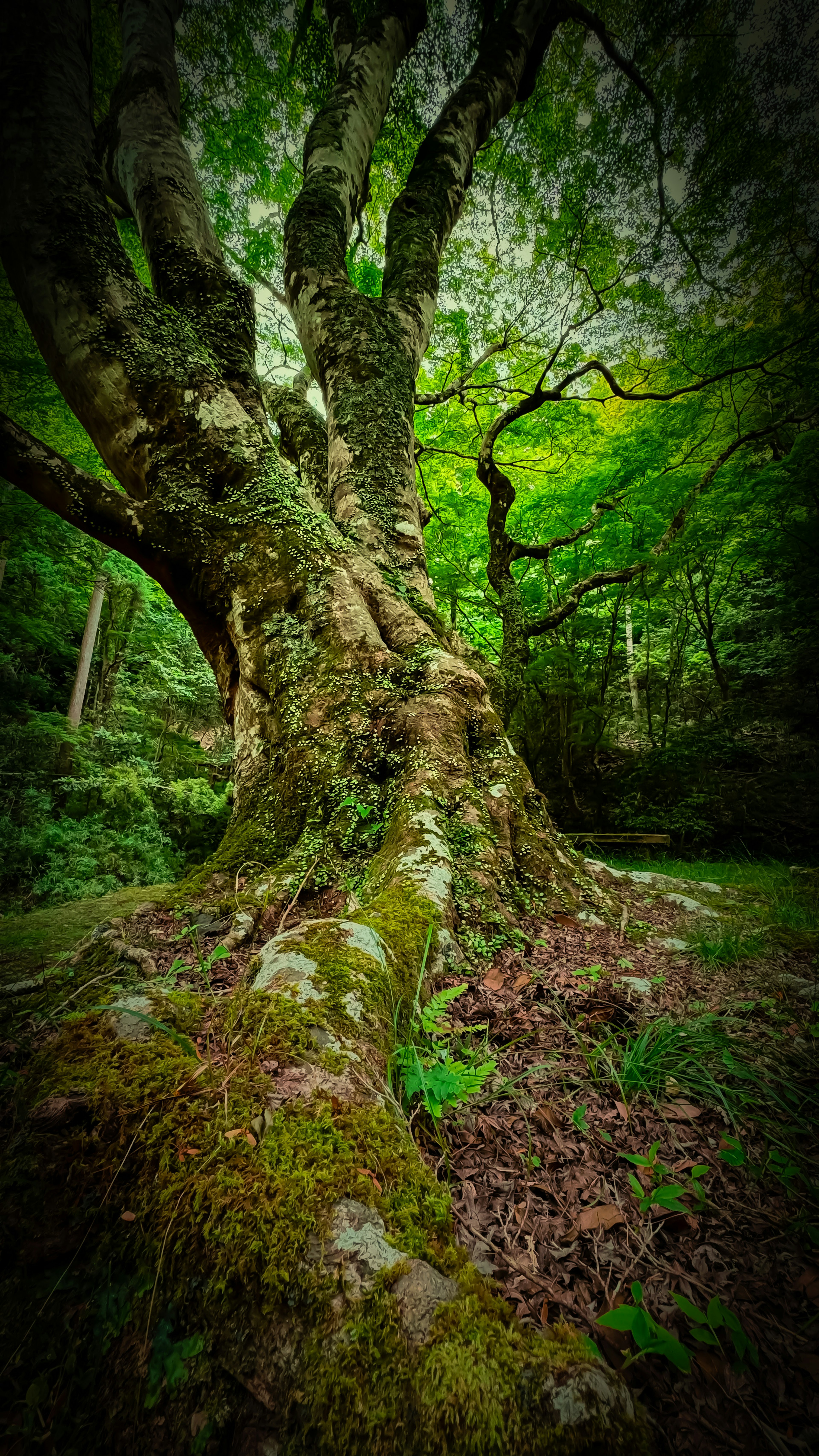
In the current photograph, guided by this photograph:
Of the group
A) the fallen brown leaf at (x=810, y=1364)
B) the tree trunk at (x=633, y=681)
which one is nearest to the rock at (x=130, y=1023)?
the fallen brown leaf at (x=810, y=1364)

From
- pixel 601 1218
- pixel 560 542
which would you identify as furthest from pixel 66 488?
pixel 560 542

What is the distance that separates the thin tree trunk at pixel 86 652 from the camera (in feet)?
31.8

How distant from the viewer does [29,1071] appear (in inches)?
36.8

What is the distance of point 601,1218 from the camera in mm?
1034

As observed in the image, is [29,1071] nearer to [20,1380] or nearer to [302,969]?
[20,1380]

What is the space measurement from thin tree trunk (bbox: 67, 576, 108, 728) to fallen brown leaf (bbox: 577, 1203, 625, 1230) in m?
10.7

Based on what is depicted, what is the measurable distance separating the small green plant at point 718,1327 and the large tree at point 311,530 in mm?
226

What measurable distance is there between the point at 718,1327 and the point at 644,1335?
0.67 ft

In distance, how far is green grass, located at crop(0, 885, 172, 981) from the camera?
2049 mm

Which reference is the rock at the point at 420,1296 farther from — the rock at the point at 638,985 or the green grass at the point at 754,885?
the green grass at the point at 754,885

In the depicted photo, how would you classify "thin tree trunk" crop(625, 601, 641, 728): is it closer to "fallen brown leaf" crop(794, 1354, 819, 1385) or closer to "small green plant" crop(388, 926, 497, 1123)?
"small green plant" crop(388, 926, 497, 1123)

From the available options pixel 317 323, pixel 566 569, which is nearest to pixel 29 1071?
pixel 317 323

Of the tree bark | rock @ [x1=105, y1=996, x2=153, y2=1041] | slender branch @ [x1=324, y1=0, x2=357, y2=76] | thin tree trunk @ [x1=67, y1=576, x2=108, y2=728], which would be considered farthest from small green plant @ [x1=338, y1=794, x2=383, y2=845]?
thin tree trunk @ [x1=67, y1=576, x2=108, y2=728]

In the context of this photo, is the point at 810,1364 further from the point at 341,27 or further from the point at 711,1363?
the point at 341,27
